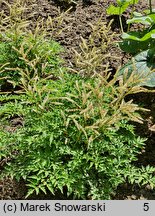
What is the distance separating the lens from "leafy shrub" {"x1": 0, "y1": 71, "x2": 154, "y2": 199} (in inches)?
92.1

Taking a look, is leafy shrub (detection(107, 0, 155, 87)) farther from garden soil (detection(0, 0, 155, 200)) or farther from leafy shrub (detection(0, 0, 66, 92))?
leafy shrub (detection(0, 0, 66, 92))

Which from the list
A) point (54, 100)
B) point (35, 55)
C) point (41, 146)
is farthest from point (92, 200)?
point (35, 55)

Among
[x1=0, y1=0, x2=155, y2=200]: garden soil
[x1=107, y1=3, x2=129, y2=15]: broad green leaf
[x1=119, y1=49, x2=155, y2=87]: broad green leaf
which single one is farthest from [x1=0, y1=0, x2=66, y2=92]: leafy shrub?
[x1=107, y1=3, x2=129, y2=15]: broad green leaf

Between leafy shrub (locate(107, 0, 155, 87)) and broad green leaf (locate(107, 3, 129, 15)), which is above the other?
broad green leaf (locate(107, 3, 129, 15))

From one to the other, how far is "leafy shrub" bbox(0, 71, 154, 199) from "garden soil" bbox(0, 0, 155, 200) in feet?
0.30

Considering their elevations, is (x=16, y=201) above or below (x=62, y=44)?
below

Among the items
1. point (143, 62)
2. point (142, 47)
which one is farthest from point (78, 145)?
point (142, 47)

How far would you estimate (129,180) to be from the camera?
2480 mm

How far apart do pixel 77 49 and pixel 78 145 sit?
1.05m

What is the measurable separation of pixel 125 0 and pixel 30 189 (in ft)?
5.02

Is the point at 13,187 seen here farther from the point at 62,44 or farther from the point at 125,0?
the point at 125,0

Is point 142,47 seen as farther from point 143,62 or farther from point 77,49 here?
point 77,49

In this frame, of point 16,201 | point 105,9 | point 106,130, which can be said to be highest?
point 105,9

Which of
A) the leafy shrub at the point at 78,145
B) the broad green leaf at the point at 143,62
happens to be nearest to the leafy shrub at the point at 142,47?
the broad green leaf at the point at 143,62
